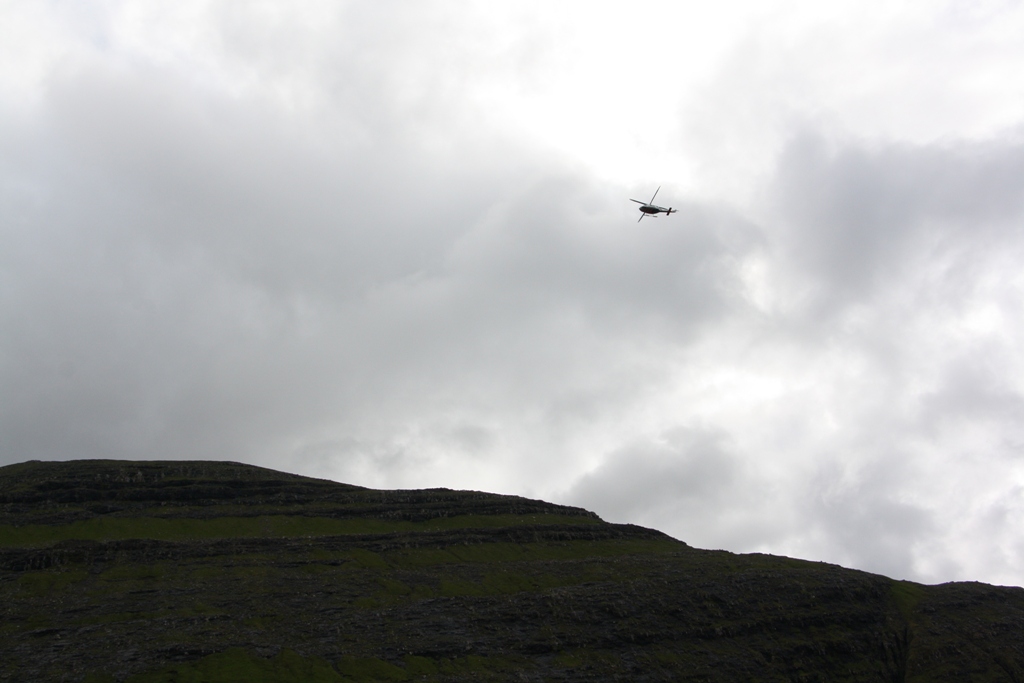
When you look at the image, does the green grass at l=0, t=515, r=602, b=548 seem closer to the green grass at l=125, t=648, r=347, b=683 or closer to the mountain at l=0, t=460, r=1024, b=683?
the mountain at l=0, t=460, r=1024, b=683

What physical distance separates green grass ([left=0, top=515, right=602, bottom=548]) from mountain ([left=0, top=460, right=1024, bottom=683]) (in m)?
0.41

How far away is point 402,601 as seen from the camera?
116 metres

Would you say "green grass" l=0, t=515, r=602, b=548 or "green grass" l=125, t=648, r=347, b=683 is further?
"green grass" l=0, t=515, r=602, b=548

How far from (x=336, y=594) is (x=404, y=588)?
35.7ft

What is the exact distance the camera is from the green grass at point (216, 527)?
132 meters

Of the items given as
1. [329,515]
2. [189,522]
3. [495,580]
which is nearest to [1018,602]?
[495,580]

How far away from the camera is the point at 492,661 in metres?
101

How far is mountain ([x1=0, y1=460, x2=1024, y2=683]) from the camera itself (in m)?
97.4

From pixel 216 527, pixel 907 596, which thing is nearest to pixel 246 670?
pixel 216 527

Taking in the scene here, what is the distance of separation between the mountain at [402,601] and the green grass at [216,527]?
41 cm

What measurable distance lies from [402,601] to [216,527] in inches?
1808

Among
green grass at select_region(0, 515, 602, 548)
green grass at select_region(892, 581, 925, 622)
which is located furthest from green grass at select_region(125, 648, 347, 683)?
green grass at select_region(892, 581, 925, 622)

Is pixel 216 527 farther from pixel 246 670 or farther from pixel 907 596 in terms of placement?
pixel 907 596

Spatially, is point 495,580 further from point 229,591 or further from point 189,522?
point 189,522
